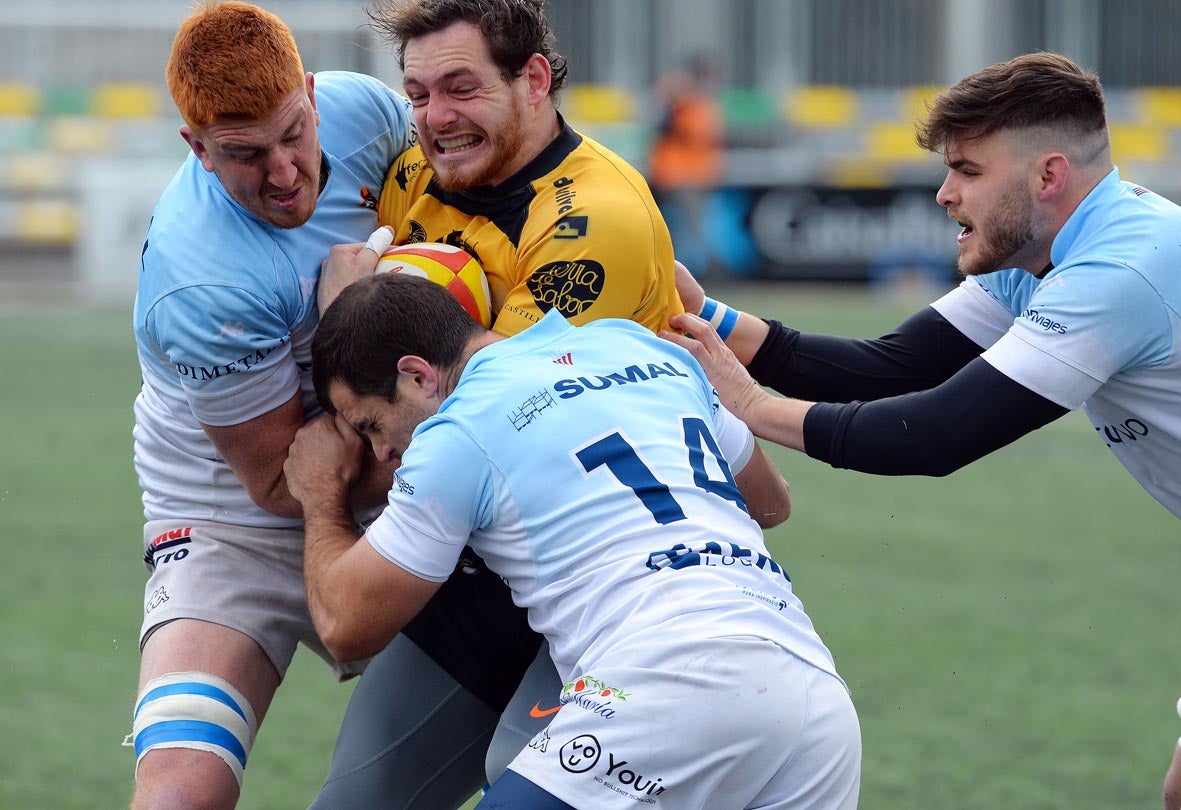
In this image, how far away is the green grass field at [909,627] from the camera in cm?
610

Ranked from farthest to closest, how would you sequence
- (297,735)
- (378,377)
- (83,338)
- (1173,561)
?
(83,338), (1173,561), (297,735), (378,377)

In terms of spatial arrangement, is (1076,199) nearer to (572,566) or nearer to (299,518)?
(572,566)

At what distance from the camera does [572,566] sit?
3.41 metres

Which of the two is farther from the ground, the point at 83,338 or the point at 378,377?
the point at 378,377

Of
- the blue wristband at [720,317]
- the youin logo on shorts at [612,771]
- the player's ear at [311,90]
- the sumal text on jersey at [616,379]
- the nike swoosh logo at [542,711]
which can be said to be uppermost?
the player's ear at [311,90]

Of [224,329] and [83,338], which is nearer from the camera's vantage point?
[224,329]

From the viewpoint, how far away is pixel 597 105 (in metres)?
26.8

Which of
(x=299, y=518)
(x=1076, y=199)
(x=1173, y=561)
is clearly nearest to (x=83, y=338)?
(x=1173, y=561)

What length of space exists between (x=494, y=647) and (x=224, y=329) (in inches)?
45.1

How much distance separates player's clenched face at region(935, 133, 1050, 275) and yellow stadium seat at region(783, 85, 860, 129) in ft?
75.2

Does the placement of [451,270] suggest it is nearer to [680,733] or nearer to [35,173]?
[680,733]

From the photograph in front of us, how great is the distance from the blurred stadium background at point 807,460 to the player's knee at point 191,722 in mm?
1599

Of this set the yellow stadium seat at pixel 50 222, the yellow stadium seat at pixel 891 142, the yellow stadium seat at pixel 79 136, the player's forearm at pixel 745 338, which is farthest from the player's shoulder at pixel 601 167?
the yellow stadium seat at pixel 891 142

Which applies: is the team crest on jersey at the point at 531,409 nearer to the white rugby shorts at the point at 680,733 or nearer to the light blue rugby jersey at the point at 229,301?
the white rugby shorts at the point at 680,733
